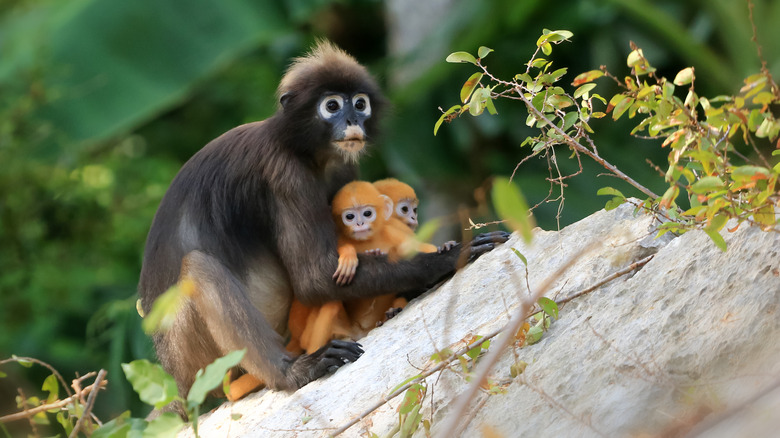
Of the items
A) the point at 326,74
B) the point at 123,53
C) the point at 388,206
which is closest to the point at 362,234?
the point at 388,206

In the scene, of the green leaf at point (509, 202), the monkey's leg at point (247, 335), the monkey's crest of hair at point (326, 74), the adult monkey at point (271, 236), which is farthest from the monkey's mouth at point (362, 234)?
the green leaf at point (509, 202)

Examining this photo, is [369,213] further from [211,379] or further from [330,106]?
[211,379]

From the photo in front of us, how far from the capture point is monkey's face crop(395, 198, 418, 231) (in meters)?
4.96

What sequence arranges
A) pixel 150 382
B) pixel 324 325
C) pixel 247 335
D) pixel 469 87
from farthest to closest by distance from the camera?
pixel 324 325
pixel 247 335
pixel 469 87
pixel 150 382

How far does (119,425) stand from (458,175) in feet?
22.3

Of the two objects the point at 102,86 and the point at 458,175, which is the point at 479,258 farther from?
the point at 458,175

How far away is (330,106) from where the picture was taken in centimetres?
480

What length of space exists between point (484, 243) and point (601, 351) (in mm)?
1418

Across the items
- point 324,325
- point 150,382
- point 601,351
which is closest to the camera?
point 150,382

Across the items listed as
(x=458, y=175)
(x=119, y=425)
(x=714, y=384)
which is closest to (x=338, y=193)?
(x=119, y=425)

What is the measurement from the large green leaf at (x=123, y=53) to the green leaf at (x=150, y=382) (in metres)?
4.32

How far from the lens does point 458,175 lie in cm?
945

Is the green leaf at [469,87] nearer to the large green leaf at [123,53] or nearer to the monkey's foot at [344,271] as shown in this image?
the monkey's foot at [344,271]

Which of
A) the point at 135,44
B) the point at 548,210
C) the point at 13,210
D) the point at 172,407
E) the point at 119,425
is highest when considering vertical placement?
the point at 135,44
